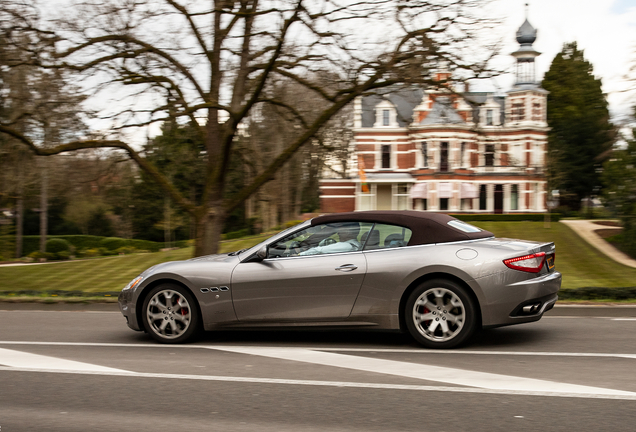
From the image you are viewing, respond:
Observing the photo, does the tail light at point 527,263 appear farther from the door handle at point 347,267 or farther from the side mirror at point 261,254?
the side mirror at point 261,254

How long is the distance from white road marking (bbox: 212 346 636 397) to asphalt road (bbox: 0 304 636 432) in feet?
0.05

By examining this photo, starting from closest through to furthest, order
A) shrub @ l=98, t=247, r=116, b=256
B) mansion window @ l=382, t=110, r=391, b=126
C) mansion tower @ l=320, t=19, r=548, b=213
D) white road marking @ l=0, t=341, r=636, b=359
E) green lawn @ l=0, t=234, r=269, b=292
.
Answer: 1. white road marking @ l=0, t=341, r=636, b=359
2. green lawn @ l=0, t=234, r=269, b=292
3. shrub @ l=98, t=247, r=116, b=256
4. mansion tower @ l=320, t=19, r=548, b=213
5. mansion window @ l=382, t=110, r=391, b=126

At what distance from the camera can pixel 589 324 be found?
8070 millimetres

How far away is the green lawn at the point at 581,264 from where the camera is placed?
19.2 metres

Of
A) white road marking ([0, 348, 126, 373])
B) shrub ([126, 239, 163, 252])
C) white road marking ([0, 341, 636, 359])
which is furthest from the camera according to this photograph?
shrub ([126, 239, 163, 252])

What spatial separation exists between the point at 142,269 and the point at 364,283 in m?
25.5

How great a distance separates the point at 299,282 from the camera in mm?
6898

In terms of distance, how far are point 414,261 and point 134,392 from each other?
293 centimetres

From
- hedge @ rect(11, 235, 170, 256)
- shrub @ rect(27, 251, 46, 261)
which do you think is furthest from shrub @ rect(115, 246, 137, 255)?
shrub @ rect(27, 251, 46, 261)

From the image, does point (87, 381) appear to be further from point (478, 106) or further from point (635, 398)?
point (478, 106)

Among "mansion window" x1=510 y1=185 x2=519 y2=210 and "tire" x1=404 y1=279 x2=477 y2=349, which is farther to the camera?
"mansion window" x1=510 y1=185 x2=519 y2=210

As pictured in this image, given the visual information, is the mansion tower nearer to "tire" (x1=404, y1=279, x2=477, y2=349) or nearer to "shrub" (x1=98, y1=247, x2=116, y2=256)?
"shrub" (x1=98, y1=247, x2=116, y2=256)

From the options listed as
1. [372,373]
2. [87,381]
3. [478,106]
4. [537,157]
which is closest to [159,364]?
[87,381]

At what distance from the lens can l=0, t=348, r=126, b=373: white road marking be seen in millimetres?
6132
